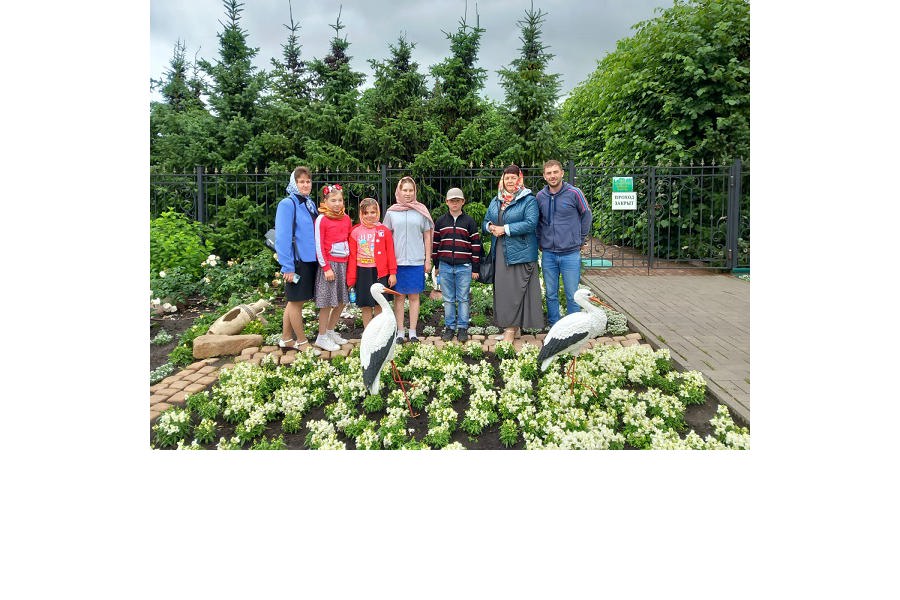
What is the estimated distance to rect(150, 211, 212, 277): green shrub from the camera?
7359 mm

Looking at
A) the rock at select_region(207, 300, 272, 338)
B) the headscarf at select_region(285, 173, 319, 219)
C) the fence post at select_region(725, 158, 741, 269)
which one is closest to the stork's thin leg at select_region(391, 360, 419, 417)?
the headscarf at select_region(285, 173, 319, 219)

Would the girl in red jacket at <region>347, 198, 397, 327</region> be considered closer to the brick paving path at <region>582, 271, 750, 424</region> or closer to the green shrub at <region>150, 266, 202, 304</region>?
the brick paving path at <region>582, 271, 750, 424</region>

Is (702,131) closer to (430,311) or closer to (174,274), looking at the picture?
(430,311)

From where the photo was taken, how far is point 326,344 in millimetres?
5113

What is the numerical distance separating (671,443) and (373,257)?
3.05 metres

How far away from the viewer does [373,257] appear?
16.0 ft

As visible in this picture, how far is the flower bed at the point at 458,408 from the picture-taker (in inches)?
137

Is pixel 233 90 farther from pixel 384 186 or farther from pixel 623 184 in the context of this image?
pixel 623 184

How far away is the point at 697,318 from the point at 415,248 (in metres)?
3.64

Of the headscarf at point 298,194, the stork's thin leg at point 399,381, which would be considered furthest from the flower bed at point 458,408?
the headscarf at point 298,194

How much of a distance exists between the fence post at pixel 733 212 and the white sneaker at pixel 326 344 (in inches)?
315

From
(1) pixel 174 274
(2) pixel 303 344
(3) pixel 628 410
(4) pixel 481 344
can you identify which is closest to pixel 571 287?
(4) pixel 481 344

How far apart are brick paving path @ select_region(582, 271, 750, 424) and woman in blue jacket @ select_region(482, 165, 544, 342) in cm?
146

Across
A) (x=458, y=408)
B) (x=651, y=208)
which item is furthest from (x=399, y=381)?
(x=651, y=208)
